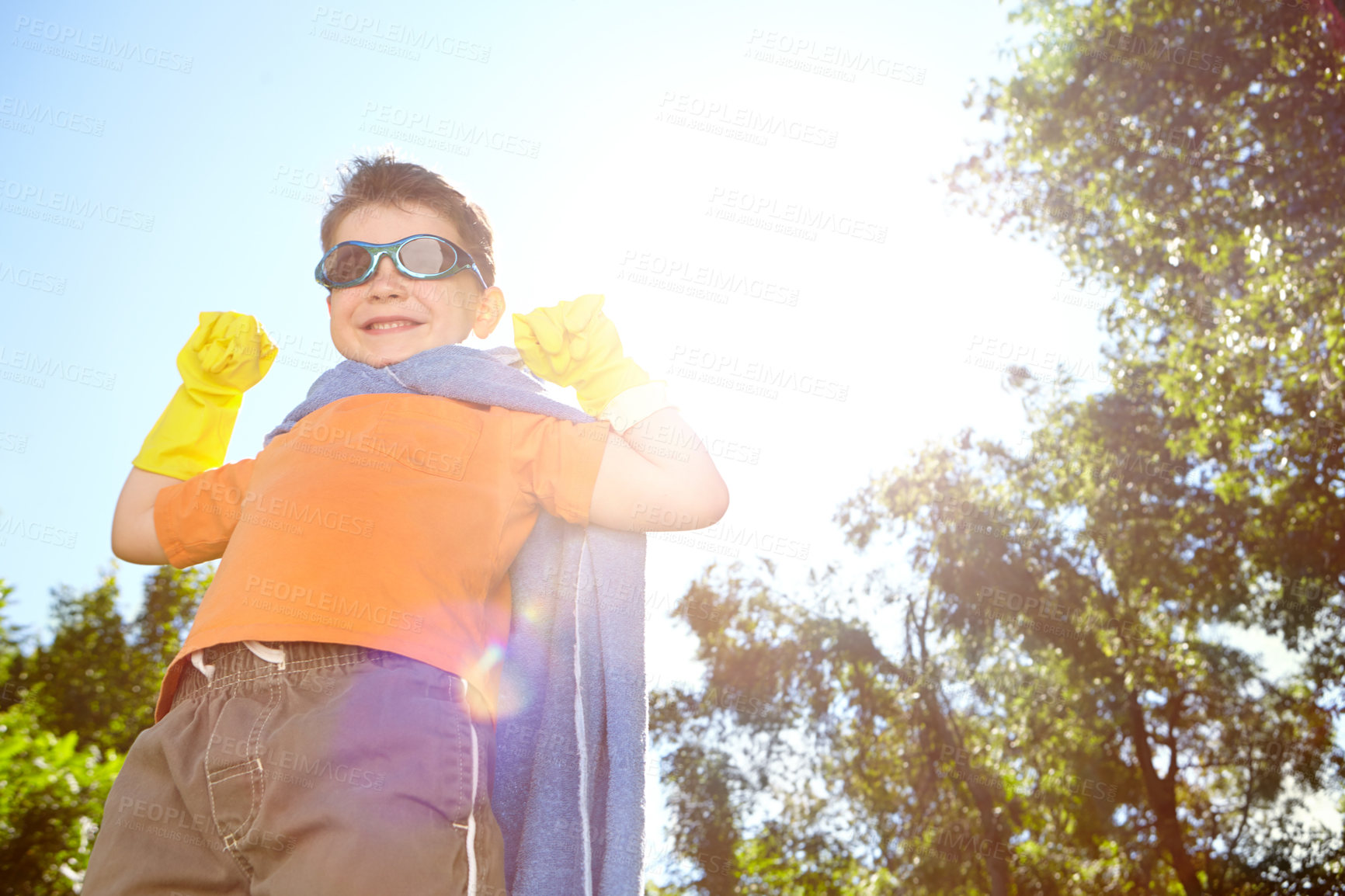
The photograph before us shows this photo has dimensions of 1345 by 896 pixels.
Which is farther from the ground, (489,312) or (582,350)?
(489,312)

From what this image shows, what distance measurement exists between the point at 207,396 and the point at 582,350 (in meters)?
1.12

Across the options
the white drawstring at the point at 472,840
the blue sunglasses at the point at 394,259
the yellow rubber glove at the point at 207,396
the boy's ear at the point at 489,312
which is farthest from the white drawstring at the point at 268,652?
the boy's ear at the point at 489,312

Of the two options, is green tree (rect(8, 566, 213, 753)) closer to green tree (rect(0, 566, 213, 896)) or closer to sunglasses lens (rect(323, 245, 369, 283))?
green tree (rect(0, 566, 213, 896))

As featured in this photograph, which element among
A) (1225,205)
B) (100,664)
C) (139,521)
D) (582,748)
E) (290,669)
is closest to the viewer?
(290,669)

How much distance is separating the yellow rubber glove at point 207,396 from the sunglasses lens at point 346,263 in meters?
0.38

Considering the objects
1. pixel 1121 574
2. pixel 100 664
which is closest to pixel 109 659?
pixel 100 664

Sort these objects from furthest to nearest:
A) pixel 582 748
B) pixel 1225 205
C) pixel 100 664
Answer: pixel 100 664 → pixel 1225 205 → pixel 582 748

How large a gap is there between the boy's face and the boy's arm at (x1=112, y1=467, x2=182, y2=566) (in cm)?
61

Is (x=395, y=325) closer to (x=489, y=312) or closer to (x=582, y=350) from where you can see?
(x=489, y=312)

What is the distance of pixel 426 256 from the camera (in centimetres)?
248

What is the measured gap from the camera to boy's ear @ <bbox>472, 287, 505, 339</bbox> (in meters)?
2.71

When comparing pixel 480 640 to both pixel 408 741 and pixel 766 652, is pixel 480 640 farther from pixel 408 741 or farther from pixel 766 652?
pixel 766 652

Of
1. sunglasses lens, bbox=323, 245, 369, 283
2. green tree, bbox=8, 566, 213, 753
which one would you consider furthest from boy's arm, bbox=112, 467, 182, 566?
green tree, bbox=8, 566, 213, 753

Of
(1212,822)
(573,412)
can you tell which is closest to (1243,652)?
(1212,822)
